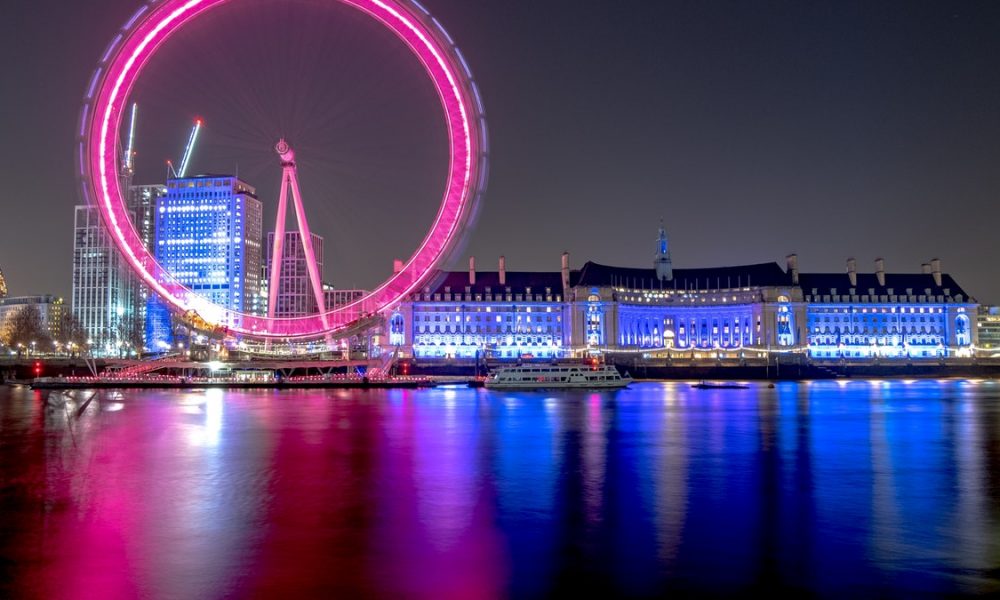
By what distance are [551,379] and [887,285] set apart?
60.2 m

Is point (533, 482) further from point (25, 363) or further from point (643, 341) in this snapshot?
point (643, 341)

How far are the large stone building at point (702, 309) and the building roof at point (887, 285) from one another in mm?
123

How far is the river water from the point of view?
13.1 metres

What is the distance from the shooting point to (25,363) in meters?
87.9

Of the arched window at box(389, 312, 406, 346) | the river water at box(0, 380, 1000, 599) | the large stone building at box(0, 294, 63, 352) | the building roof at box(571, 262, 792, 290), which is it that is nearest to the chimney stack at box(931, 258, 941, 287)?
the building roof at box(571, 262, 792, 290)

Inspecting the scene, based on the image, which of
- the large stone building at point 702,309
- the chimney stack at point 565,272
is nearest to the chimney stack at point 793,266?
the large stone building at point 702,309

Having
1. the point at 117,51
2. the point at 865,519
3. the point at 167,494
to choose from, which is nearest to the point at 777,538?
the point at 865,519

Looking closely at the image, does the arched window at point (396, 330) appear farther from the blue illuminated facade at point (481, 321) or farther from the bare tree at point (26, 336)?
the bare tree at point (26, 336)

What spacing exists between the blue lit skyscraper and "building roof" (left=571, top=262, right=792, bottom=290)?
68.1 m

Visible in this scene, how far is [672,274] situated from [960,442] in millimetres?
87757

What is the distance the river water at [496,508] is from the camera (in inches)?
517

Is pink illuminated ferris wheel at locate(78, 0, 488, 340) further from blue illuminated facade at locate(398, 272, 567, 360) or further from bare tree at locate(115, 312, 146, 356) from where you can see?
bare tree at locate(115, 312, 146, 356)

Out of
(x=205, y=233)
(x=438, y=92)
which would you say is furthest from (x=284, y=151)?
(x=205, y=233)

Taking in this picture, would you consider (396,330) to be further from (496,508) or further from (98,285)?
(496,508)
